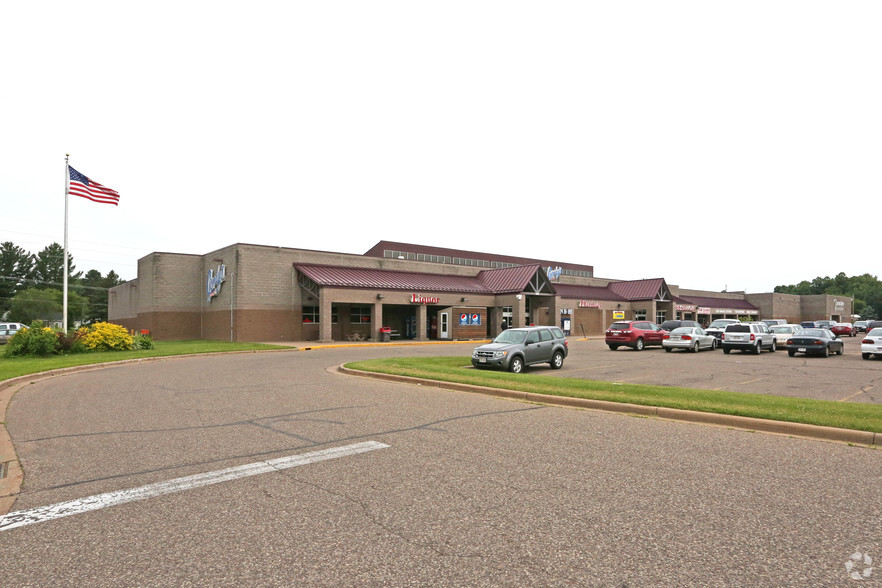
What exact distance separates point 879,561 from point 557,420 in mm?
5413

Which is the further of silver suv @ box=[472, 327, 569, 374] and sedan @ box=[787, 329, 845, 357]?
sedan @ box=[787, 329, 845, 357]

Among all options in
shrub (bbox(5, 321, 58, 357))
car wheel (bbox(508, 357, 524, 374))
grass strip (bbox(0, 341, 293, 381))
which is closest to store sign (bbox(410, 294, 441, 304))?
grass strip (bbox(0, 341, 293, 381))

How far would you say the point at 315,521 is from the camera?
14.8 ft

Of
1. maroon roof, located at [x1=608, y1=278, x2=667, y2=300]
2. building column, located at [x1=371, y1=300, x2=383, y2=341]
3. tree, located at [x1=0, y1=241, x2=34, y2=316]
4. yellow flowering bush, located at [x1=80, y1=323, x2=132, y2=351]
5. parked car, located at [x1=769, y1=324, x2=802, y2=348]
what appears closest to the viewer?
yellow flowering bush, located at [x1=80, y1=323, x2=132, y2=351]

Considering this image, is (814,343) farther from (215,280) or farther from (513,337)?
(215,280)

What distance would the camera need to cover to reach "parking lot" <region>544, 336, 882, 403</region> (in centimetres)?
1314

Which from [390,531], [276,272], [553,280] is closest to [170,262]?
[276,272]

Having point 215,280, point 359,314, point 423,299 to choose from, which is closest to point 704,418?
point 423,299

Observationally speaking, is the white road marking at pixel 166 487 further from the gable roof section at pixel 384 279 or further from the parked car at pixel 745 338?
the gable roof section at pixel 384 279

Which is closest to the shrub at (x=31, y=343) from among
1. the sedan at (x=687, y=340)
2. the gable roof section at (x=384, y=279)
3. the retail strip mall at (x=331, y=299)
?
the retail strip mall at (x=331, y=299)

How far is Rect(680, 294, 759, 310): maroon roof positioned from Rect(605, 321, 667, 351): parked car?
4347cm

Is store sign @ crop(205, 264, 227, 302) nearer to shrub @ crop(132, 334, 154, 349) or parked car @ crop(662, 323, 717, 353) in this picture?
shrub @ crop(132, 334, 154, 349)

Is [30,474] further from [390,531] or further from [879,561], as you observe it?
[879,561]

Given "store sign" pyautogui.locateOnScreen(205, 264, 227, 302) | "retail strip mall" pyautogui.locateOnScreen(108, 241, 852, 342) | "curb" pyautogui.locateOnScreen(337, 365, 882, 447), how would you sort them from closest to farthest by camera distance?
"curb" pyautogui.locateOnScreen(337, 365, 882, 447) → "retail strip mall" pyautogui.locateOnScreen(108, 241, 852, 342) → "store sign" pyautogui.locateOnScreen(205, 264, 227, 302)
